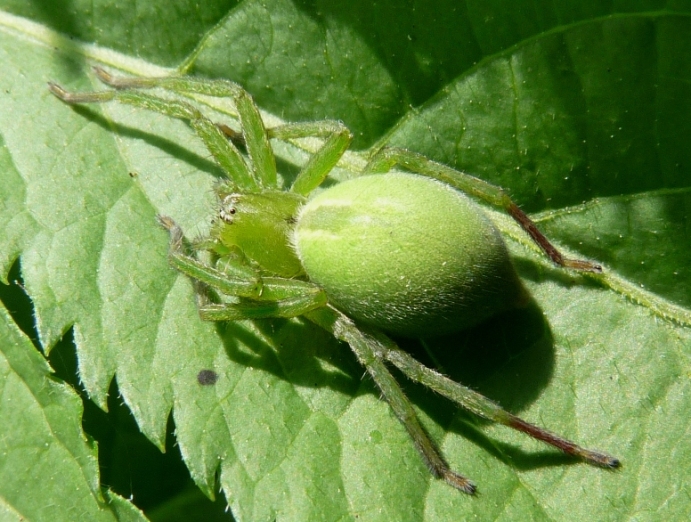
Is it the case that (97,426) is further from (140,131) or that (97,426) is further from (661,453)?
(661,453)

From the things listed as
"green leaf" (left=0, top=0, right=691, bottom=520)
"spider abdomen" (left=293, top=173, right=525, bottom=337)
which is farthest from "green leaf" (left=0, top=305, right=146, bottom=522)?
"spider abdomen" (left=293, top=173, right=525, bottom=337)

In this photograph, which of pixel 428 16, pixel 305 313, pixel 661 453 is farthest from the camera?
pixel 305 313

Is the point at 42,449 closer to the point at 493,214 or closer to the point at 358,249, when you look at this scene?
the point at 358,249

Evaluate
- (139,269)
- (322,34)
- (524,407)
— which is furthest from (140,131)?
(524,407)

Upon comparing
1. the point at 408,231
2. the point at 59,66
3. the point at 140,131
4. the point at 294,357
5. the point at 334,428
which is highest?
the point at 59,66

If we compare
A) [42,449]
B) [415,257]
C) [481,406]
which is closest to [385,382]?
[481,406]

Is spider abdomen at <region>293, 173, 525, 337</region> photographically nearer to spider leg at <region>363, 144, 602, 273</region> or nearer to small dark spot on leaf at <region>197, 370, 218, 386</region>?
spider leg at <region>363, 144, 602, 273</region>

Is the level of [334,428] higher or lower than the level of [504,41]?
lower
